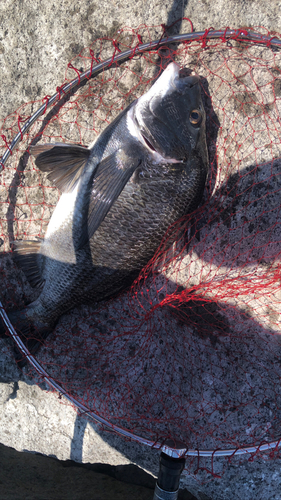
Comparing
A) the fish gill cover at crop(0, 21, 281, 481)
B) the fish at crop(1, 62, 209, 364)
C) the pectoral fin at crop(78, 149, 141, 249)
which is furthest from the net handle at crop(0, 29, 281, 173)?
the pectoral fin at crop(78, 149, 141, 249)

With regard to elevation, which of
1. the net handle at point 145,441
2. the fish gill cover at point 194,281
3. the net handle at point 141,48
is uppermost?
the net handle at point 141,48

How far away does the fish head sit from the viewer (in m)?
2.46

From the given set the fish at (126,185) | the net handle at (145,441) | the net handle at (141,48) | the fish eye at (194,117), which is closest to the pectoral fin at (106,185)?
the fish at (126,185)

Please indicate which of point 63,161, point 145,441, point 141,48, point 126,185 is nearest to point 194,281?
point 126,185

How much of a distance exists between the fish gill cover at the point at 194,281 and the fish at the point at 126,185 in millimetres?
278

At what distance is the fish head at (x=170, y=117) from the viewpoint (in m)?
2.46

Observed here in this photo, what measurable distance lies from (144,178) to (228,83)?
47.0 inches

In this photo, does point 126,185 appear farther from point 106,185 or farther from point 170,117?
point 170,117

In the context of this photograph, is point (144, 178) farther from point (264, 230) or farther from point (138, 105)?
point (264, 230)

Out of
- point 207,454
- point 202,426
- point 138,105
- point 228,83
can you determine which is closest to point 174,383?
point 202,426

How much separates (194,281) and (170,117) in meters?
1.44

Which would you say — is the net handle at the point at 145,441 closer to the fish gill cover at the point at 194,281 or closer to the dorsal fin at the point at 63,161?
the fish gill cover at the point at 194,281

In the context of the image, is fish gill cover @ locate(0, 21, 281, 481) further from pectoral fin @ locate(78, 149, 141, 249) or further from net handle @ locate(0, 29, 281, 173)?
pectoral fin @ locate(78, 149, 141, 249)

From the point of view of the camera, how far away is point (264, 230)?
287 centimetres
